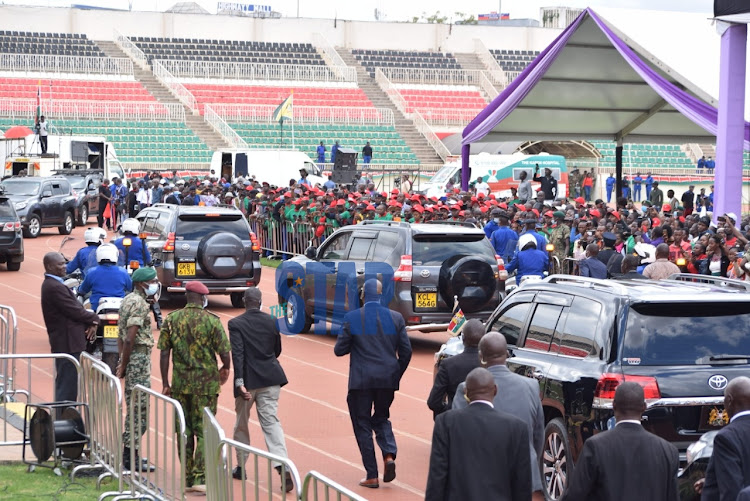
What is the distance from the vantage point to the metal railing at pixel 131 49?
214 feet

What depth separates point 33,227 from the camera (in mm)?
33000

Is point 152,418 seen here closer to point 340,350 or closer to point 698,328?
point 340,350

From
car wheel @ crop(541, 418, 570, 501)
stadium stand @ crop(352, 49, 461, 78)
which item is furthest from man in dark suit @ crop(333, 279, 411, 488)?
stadium stand @ crop(352, 49, 461, 78)

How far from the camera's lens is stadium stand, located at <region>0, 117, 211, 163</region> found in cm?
5356

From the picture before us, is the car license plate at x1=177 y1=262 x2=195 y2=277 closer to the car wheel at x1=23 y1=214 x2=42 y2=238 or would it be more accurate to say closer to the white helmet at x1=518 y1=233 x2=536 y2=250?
the white helmet at x1=518 y1=233 x2=536 y2=250

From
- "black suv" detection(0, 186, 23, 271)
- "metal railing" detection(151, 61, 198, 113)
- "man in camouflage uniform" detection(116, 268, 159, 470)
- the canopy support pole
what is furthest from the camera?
"metal railing" detection(151, 61, 198, 113)

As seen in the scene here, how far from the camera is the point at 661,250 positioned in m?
14.3

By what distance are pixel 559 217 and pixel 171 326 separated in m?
11.3

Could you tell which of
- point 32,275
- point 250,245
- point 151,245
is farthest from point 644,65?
point 32,275

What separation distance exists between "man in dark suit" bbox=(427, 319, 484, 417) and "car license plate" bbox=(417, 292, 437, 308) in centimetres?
695

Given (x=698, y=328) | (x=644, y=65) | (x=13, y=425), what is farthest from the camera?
(x=644, y=65)

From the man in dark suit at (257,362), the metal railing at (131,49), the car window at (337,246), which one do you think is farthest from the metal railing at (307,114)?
the man in dark suit at (257,362)

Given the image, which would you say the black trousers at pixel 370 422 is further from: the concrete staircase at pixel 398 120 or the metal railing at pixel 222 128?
the concrete staircase at pixel 398 120

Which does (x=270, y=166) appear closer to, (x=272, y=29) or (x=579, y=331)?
(x=579, y=331)
